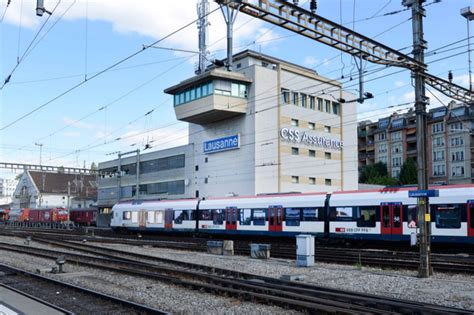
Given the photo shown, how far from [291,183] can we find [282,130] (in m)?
6.09

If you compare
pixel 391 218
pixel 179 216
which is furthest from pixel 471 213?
pixel 179 216

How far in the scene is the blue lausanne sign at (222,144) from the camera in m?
54.9

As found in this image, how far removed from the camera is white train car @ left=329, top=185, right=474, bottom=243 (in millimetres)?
22469

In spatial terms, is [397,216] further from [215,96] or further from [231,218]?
[215,96]

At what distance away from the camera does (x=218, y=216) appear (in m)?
36.2

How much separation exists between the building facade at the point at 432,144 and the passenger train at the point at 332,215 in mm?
45540

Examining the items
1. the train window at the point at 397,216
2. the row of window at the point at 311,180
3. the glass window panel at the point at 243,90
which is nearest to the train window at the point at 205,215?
the train window at the point at 397,216

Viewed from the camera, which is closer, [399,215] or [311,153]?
[399,215]

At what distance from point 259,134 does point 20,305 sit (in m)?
43.7

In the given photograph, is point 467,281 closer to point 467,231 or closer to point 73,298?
point 467,231

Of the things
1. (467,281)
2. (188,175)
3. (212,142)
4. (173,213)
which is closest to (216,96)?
(212,142)

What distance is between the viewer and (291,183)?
5531 centimetres

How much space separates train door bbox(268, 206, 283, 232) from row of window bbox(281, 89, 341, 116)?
2481 cm

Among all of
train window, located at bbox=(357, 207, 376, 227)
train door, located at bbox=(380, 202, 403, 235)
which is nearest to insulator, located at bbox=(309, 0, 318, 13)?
train door, located at bbox=(380, 202, 403, 235)
